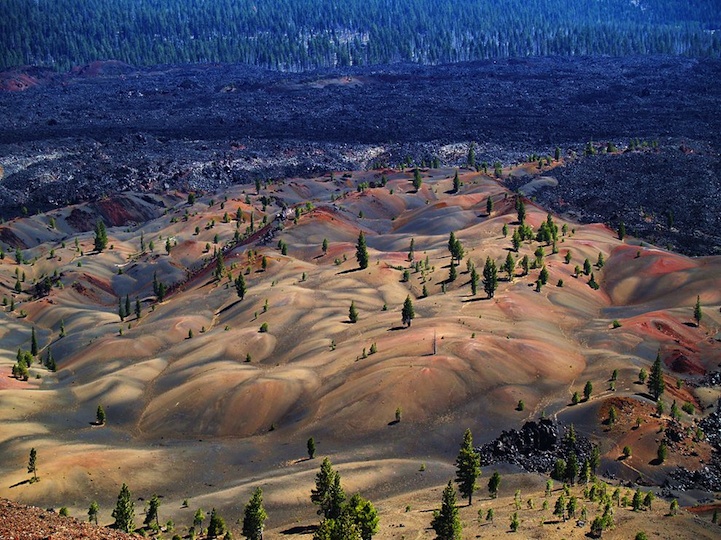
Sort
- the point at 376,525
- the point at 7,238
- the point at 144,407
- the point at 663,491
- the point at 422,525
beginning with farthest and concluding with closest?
the point at 7,238, the point at 144,407, the point at 663,491, the point at 422,525, the point at 376,525

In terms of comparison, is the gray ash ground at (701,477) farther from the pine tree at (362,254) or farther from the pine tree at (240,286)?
the pine tree at (240,286)

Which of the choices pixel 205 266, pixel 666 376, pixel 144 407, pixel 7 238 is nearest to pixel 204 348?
pixel 144 407

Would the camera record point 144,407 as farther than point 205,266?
No

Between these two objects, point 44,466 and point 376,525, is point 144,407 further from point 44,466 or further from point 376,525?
point 376,525

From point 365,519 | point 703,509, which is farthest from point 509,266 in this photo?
point 365,519

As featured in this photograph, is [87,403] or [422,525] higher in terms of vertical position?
[422,525]

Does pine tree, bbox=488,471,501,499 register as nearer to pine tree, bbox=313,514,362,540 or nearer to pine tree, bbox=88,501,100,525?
pine tree, bbox=313,514,362,540

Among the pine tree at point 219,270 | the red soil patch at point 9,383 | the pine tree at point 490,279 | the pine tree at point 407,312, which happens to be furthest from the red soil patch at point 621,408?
the pine tree at point 219,270

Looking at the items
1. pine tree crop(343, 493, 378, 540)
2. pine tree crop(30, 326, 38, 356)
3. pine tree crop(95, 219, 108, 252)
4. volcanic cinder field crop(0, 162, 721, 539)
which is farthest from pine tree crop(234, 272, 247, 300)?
pine tree crop(343, 493, 378, 540)

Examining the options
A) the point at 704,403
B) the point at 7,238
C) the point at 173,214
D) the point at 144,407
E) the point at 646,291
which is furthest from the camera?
the point at 173,214
